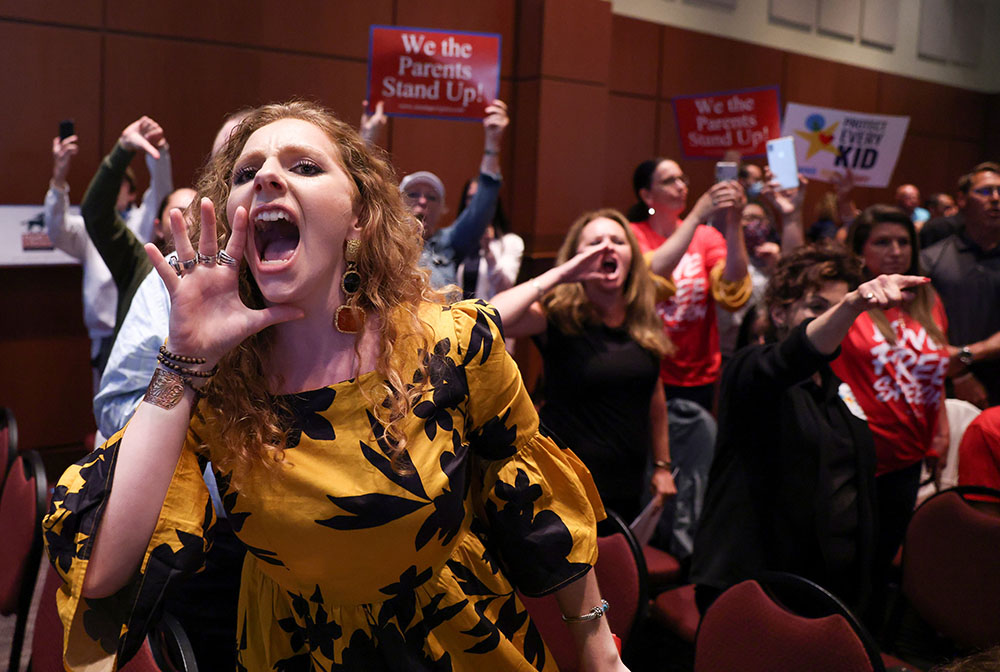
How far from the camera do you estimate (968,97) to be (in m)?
10.8

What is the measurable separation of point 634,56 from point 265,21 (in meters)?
3.29

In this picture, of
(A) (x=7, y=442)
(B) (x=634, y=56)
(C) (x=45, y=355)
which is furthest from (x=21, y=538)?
(B) (x=634, y=56)

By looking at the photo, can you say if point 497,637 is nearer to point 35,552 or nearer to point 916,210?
point 35,552

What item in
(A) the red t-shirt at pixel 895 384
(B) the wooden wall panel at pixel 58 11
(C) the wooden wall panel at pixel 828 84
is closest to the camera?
(A) the red t-shirt at pixel 895 384

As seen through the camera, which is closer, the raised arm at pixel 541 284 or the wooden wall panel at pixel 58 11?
the raised arm at pixel 541 284

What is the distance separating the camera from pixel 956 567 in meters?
2.35

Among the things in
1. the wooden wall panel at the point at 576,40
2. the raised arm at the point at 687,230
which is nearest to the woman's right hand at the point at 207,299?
the raised arm at the point at 687,230

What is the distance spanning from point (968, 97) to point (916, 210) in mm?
2499

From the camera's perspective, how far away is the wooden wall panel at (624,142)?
7371mm

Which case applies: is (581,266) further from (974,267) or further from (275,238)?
(974,267)

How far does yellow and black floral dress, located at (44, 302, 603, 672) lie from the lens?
1153 mm

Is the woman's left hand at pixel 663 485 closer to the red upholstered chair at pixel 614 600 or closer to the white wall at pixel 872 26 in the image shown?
the red upholstered chair at pixel 614 600

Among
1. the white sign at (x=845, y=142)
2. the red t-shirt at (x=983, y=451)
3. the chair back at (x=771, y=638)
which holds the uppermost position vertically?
the white sign at (x=845, y=142)

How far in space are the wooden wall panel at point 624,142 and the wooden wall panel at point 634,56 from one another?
0.11 metres
